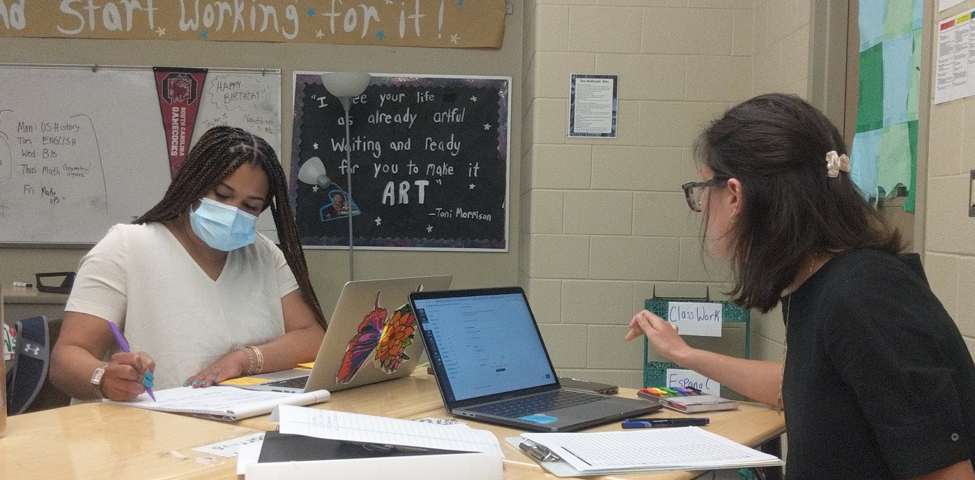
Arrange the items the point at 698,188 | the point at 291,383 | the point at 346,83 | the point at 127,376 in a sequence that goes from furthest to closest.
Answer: the point at 346,83, the point at 291,383, the point at 127,376, the point at 698,188

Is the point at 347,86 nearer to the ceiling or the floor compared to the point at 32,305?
nearer to the ceiling

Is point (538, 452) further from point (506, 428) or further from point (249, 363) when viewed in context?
point (249, 363)

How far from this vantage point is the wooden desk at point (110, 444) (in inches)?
45.3

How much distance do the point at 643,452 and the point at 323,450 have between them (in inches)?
18.7

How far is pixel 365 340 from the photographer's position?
5.65ft

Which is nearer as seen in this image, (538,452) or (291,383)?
(538,452)

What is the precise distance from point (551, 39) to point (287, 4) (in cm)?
136

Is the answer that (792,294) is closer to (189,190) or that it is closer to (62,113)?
(189,190)

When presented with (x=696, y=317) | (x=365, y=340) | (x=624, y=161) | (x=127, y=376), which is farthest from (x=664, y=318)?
(x=127, y=376)

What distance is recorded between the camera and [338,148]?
3.90m

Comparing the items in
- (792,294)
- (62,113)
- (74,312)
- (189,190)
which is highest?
(62,113)

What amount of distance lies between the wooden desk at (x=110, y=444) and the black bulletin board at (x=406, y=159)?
2.39 metres

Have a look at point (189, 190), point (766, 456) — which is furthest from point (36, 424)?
point (766, 456)

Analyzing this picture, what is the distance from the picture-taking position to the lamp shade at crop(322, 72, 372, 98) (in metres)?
3.60
